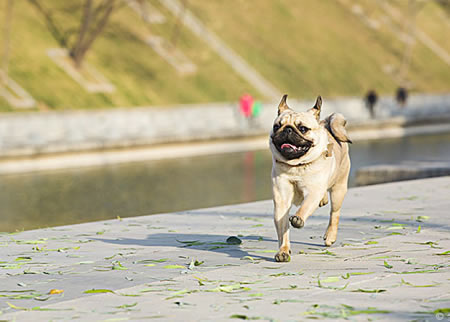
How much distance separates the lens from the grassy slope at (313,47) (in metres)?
57.7

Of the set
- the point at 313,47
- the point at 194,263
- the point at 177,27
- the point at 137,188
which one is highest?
the point at 313,47

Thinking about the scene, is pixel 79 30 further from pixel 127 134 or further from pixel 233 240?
pixel 233 240

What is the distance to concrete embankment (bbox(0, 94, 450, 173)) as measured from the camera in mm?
26844

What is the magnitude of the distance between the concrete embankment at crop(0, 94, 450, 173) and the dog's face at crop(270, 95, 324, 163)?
1831 cm

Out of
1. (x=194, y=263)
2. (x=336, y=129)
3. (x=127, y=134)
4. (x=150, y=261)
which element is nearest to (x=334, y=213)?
(x=336, y=129)

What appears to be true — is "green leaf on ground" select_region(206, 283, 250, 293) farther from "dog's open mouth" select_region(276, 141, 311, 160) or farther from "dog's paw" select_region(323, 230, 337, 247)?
"dog's paw" select_region(323, 230, 337, 247)

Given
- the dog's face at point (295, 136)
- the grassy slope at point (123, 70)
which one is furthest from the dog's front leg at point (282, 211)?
the grassy slope at point (123, 70)

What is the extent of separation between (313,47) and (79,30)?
22.4 metres

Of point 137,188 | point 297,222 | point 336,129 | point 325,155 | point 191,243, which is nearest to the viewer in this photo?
point 297,222

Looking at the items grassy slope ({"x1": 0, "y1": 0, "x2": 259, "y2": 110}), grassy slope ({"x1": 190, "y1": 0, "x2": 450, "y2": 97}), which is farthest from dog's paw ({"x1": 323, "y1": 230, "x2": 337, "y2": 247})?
grassy slope ({"x1": 190, "y1": 0, "x2": 450, "y2": 97})

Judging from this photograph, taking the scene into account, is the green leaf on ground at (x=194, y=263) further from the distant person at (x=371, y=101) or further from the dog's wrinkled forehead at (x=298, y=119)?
the distant person at (x=371, y=101)

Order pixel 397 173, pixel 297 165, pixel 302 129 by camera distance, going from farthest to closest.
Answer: pixel 397 173 → pixel 297 165 → pixel 302 129

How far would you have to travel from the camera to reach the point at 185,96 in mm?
47000

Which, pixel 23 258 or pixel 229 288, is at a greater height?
pixel 23 258
